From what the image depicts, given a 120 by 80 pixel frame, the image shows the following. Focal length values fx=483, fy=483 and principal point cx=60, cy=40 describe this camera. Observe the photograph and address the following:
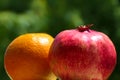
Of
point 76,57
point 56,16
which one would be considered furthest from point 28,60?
point 56,16

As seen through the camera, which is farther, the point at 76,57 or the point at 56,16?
the point at 56,16

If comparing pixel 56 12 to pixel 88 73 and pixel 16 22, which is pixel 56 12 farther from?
pixel 88 73

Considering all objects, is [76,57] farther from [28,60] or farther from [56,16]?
[56,16]

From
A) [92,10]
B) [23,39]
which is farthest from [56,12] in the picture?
[23,39]

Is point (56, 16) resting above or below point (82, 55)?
below

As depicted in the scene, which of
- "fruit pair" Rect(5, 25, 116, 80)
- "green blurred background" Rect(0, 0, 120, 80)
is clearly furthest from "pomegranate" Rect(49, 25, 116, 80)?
"green blurred background" Rect(0, 0, 120, 80)

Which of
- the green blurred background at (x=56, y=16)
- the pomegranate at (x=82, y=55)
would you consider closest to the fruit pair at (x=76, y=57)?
the pomegranate at (x=82, y=55)

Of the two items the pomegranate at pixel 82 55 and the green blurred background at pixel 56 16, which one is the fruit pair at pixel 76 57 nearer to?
the pomegranate at pixel 82 55
